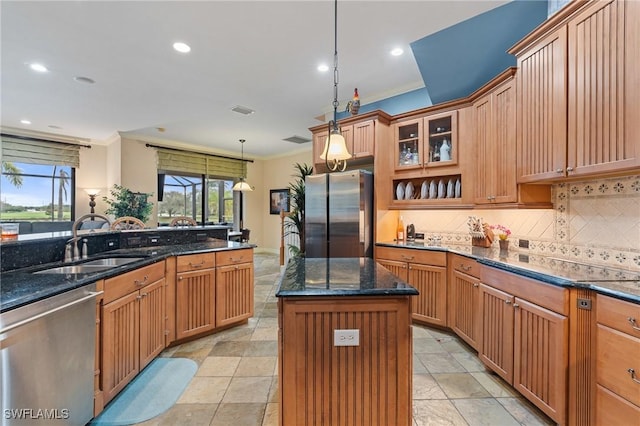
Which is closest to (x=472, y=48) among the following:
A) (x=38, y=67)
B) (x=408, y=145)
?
(x=408, y=145)

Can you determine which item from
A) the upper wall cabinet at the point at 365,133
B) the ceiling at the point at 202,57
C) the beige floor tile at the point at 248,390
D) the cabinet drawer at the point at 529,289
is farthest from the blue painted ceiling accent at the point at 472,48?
the beige floor tile at the point at 248,390

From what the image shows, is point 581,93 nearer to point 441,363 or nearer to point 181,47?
point 441,363

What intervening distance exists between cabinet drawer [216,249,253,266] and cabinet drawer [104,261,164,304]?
54 cm

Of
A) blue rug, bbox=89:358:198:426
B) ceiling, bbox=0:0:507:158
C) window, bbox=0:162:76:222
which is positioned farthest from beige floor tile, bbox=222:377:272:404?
window, bbox=0:162:76:222

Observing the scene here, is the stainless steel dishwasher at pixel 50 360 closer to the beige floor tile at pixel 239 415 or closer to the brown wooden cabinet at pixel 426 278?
the beige floor tile at pixel 239 415

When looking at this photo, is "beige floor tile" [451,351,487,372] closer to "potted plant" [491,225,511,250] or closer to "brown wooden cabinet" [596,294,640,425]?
"brown wooden cabinet" [596,294,640,425]

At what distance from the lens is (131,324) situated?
198 cm

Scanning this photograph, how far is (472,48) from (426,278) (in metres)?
2.36

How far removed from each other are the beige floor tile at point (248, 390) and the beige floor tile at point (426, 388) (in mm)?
1060

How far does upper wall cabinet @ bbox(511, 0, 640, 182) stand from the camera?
1.53 metres

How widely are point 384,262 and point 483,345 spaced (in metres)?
1.28

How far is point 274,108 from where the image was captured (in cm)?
457

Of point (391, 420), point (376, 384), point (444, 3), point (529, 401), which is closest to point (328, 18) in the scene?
point (444, 3)

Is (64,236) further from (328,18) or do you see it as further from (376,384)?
(328,18)
